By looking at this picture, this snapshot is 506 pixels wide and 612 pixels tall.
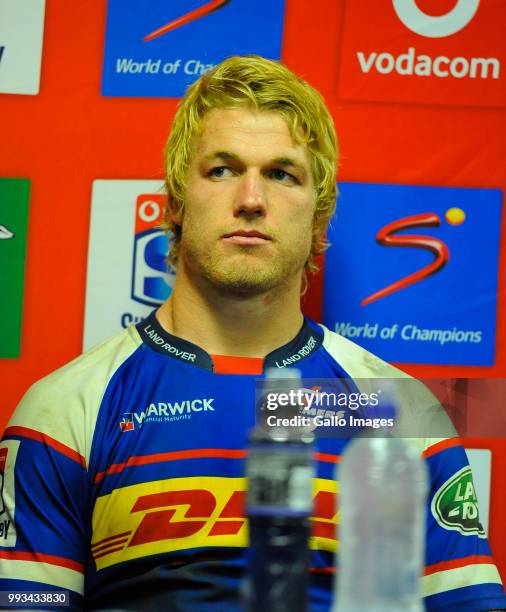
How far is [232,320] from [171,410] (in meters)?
0.25

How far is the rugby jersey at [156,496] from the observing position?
164 cm

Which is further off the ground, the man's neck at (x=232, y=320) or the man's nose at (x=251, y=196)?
the man's nose at (x=251, y=196)

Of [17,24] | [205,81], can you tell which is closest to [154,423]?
[205,81]

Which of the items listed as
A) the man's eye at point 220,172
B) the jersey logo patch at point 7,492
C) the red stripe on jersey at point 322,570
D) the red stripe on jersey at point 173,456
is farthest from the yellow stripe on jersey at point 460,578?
the man's eye at point 220,172

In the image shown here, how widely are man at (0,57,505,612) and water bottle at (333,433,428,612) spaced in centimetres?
77

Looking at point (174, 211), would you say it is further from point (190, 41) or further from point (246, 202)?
point (190, 41)

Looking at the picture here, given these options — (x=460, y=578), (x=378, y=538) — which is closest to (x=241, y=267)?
(x=460, y=578)

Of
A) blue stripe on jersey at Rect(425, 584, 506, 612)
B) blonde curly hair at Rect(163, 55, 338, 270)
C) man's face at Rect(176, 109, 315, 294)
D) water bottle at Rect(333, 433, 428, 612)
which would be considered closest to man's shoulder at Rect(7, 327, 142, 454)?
man's face at Rect(176, 109, 315, 294)

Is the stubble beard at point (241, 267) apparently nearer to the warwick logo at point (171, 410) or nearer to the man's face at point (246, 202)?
the man's face at point (246, 202)

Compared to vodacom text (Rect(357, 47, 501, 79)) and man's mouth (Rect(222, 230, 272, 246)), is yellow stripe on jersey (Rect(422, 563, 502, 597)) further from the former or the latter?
vodacom text (Rect(357, 47, 501, 79))

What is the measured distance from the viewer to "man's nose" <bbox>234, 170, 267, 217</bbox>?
1.80m

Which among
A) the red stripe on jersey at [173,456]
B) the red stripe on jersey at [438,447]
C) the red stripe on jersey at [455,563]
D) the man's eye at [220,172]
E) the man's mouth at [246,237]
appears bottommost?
the red stripe on jersey at [455,563]

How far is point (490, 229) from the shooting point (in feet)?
7.06

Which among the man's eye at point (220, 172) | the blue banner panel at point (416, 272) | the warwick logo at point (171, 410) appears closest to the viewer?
the warwick logo at point (171, 410)
